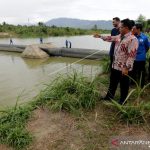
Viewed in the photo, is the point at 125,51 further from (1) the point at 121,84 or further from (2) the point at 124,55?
(1) the point at 121,84

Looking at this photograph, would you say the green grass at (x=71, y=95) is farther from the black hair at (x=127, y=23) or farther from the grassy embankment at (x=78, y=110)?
the black hair at (x=127, y=23)

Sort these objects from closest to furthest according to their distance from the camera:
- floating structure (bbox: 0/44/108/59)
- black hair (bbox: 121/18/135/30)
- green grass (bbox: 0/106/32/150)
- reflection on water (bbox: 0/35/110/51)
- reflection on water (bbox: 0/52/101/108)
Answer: green grass (bbox: 0/106/32/150) → black hair (bbox: 121/18/135/30) → reflection on water (bbox: 0/52/101/108) → floating structure (bbox: 0/44/108/59) → reflection on water (bbox: 0/35/110/51)

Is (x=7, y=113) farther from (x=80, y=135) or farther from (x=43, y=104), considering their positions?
(x=80, y=135)

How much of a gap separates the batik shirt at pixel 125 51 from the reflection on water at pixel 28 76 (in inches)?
60.0

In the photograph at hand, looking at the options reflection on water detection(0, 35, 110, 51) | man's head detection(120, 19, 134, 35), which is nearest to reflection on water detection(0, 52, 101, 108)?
man's head detection(120, 19, 134, 35)

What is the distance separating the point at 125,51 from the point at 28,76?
18.7 ft

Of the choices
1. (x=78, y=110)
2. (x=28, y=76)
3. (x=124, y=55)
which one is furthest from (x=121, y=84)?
(x=28, y=76)

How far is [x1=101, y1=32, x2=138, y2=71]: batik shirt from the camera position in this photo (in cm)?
374

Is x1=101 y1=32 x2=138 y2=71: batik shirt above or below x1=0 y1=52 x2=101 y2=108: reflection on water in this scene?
above

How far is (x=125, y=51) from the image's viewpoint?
152 inches

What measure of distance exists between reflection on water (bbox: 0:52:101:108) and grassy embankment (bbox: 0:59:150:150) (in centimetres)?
63

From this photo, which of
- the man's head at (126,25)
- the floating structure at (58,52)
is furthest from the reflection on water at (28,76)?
the man's head at (126,25)

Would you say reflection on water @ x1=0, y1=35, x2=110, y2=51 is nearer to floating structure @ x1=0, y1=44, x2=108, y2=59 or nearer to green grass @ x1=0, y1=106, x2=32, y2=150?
floating structure @ x1=0, y1=44, x2=108, y2=59

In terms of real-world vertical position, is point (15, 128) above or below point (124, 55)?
below
